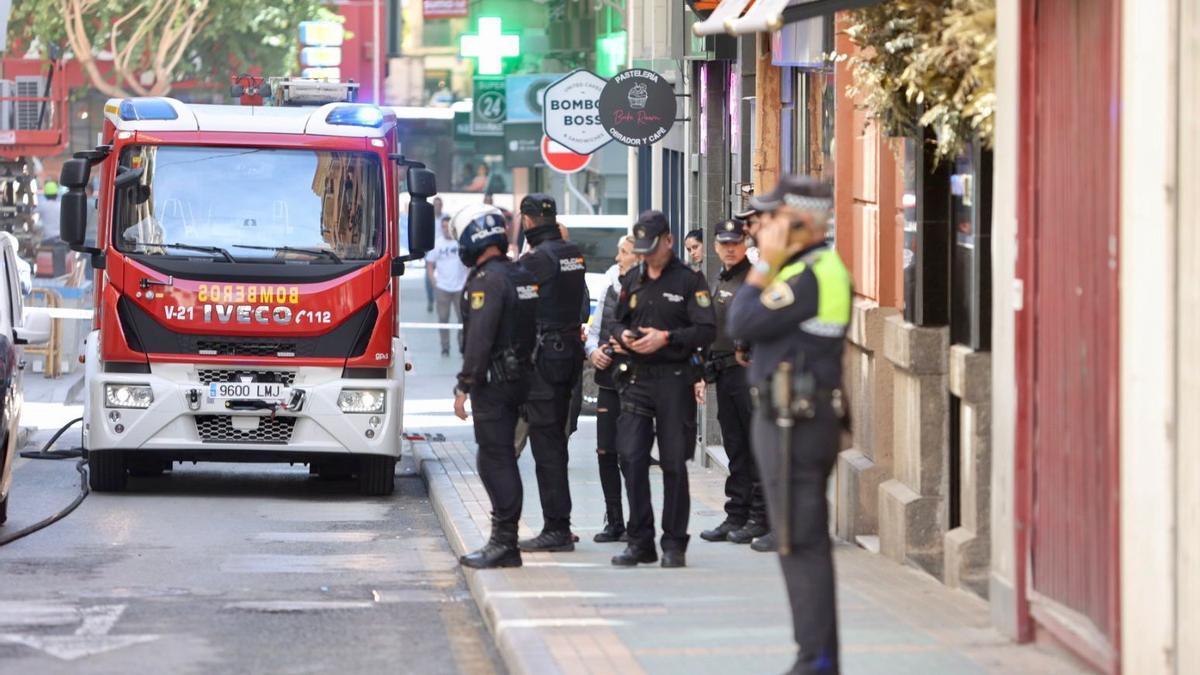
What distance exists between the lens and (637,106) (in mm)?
17375

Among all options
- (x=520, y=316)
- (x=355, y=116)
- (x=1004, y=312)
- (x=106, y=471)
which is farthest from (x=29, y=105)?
(x=1004, y=312)

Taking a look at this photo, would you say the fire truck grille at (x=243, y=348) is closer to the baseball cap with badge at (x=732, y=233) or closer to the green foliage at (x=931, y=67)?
the baseball cap with badge at (x=732, y=233)

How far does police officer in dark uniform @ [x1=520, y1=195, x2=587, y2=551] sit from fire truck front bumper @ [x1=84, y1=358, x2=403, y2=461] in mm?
3674

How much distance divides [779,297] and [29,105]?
3350cm

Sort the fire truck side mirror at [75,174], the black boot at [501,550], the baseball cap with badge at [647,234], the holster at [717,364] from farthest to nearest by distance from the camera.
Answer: the fire truck side mirror at [75,174]
the holster at [717,364]
the black boot at [501,550]
the baseball cap with badge at [647,234]

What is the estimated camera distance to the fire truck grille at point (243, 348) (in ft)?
50.3

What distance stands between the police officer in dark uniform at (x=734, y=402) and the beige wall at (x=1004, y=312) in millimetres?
3057

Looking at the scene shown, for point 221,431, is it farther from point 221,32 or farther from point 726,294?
point 221,32

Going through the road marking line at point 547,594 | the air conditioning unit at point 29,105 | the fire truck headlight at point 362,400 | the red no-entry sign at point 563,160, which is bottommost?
the road marking line at point 547,594

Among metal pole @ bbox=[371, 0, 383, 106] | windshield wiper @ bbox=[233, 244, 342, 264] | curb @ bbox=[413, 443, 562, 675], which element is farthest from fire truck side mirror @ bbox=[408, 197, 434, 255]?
metal pole @ bbox=[371, 0, 383, 106]

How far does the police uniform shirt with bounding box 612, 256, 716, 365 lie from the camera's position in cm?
1094

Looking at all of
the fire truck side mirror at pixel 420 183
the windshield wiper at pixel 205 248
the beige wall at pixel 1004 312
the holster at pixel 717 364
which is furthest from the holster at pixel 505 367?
the windshield wiper at pixel 205 248
